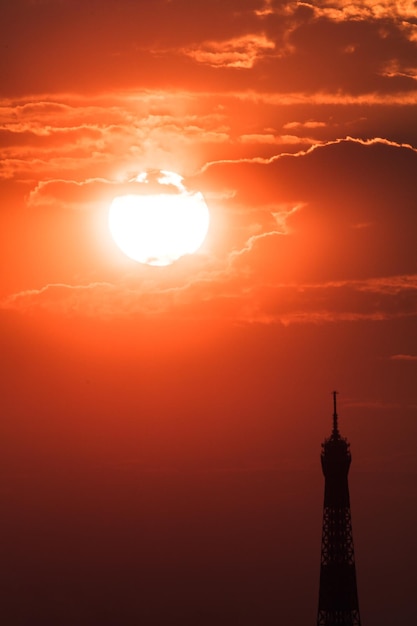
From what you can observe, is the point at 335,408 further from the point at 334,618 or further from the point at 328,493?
the point at 334,618

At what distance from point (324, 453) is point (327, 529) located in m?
6.57

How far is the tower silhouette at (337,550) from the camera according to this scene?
145 meters

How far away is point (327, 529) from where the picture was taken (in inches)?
5728

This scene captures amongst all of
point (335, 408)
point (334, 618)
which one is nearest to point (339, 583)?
point (334, 618)

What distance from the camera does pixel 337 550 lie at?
145m

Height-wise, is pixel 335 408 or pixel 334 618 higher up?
pixel 335 408

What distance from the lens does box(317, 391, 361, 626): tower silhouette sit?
145375 mm

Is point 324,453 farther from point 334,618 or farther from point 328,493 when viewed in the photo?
point 334,618

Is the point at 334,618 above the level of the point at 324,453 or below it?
below

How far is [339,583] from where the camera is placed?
145 meters

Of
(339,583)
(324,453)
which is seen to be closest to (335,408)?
(324,453)

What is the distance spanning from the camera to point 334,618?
5743 inches

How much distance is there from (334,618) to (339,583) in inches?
127

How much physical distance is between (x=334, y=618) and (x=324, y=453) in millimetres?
14345
